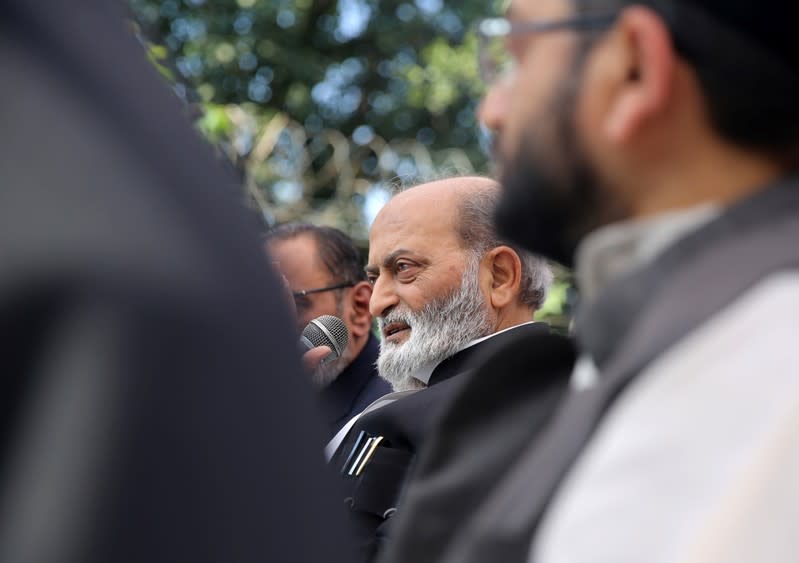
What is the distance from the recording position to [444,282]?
410cm

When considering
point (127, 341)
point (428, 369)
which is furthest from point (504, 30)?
point (428, 369)

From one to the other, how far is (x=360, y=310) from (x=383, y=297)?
1010 mm

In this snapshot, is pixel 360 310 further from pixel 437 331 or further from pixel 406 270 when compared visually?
pixel 437 331

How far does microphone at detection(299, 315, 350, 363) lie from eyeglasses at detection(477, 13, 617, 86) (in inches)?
89.0

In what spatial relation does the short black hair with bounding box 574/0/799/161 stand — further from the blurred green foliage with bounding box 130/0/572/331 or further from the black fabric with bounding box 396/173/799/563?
the blurred green foliage with bounding box 130/0/572/331

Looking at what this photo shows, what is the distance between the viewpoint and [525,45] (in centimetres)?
156

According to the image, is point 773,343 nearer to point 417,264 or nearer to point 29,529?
point 29,529

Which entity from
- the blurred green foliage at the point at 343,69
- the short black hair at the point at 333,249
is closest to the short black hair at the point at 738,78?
the short black hair at the point at 333,249

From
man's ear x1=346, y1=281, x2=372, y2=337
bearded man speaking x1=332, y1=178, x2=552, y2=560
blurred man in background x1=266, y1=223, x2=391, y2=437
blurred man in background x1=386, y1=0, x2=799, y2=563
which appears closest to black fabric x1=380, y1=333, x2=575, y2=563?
blurred man in background x1=386, y1=0, x2=799, y2=563

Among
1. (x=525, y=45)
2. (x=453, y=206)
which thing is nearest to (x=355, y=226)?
(x=453, y=206)

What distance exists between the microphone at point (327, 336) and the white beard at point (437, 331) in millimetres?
233

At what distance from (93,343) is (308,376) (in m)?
0.26

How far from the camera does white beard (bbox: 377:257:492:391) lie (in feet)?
12.9

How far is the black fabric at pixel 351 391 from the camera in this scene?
15.2 feet
